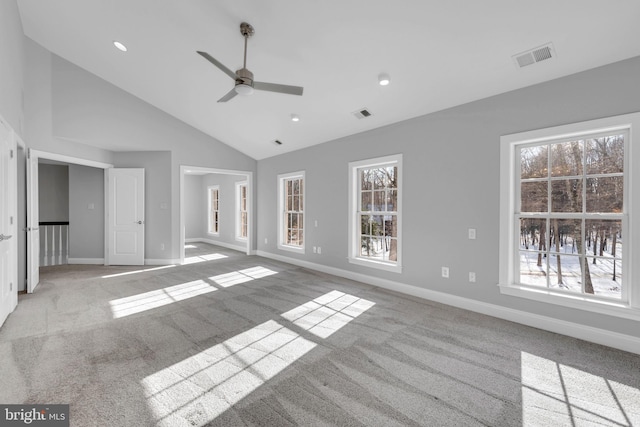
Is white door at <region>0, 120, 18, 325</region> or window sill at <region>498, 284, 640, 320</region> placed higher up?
white door at <region>0, 120, 18, 325</region>

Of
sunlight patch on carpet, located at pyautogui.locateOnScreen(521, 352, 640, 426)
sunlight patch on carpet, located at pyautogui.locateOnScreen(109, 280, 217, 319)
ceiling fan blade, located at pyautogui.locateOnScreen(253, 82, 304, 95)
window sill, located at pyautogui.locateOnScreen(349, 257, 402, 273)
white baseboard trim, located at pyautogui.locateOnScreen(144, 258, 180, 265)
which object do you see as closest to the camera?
sunlight patch on carpet, located at pyautogui.locateOnScreen(521, 352, 640, 426)

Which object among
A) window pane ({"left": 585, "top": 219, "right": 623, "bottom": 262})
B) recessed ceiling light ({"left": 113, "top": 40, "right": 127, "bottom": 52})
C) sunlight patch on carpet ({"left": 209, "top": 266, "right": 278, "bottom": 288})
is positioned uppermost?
recessed ceiling light ({"left": 113, "top": 40, "right": 127, "bottom": 52})

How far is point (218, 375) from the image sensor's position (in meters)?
2.13

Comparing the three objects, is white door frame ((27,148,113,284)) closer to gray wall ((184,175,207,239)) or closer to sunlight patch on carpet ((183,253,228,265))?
sunlight patch on carpet ((183,253,228,265))

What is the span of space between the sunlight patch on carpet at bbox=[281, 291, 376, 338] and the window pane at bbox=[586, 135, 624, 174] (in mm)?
2759

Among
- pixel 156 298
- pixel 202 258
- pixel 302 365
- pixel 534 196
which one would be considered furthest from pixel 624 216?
pixel 202 258

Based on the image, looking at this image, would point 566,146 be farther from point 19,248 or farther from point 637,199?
point 19,248

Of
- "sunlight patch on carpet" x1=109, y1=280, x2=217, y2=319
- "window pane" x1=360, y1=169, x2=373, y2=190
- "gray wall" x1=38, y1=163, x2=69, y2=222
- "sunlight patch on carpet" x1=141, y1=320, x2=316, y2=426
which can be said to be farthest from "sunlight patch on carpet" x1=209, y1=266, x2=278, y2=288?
"gray wall" x1=38, y1=163, x2=69, y2=222

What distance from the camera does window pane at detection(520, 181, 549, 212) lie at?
121 inches

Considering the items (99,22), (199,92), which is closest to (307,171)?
(199,92)

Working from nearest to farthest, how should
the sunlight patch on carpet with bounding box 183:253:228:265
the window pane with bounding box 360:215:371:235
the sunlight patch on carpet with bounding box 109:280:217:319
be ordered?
the sunlight patch on carpet with bounding box 109:280:217:319 → the window pane with bounding box 360:215:371:235 → the sunlight patch on carpet with bounding box 183:253:228:265

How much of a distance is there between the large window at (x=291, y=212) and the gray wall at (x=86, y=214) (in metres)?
3.96

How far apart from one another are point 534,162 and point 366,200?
2.38 m

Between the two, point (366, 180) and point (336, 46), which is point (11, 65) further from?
point (366, 180)
